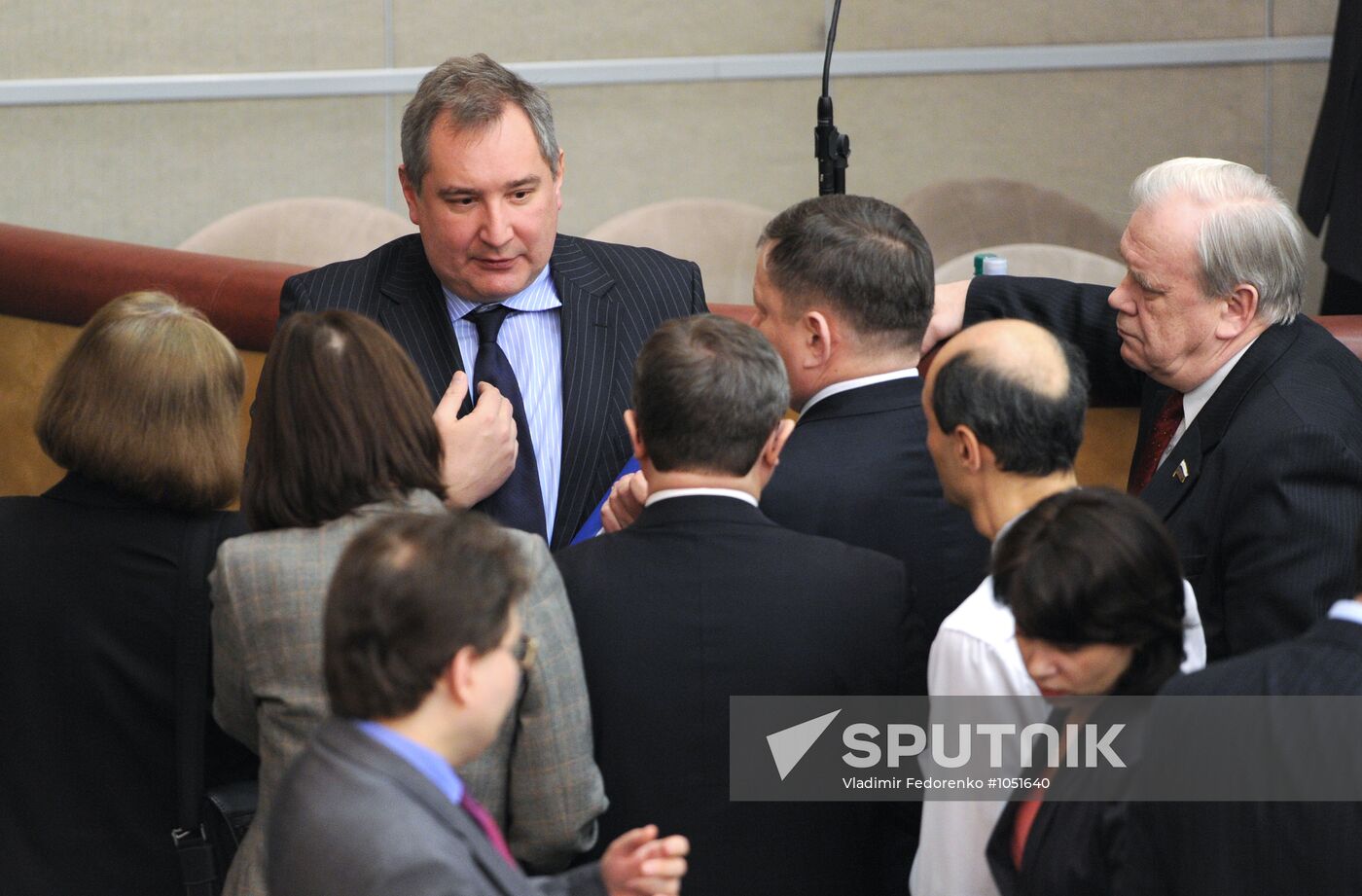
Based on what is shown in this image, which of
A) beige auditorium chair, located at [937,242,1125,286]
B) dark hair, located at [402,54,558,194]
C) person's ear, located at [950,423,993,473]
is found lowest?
beige auditorium chair, located at [937,242,1125,286]

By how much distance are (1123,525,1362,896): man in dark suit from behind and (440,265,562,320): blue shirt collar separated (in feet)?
4.07

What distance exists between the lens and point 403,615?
50.4 inches

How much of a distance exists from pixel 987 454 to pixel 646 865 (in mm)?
615

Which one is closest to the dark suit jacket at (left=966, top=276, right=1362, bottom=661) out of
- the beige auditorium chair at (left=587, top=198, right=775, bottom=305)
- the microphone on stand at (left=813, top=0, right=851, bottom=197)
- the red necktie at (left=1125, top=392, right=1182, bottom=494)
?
the red necktie at (left=1125, top=392, right=1182, bottom=494)

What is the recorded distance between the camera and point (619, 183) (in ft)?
19.4

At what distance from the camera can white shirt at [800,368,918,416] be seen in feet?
6.78

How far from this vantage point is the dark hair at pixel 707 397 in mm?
1707

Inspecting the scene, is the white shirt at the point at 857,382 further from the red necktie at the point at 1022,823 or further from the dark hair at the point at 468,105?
the red necktie at the point at 1022,823

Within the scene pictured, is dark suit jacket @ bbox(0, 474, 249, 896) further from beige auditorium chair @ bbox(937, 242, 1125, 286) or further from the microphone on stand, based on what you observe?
beige auditorium chair @ bbox(937, 242, 1125, 286)

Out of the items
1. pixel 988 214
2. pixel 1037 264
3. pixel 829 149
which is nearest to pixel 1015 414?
pixel 829 149

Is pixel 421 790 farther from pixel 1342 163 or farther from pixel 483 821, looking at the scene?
pixel 1342 163

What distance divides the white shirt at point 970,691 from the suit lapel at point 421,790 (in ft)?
1.70

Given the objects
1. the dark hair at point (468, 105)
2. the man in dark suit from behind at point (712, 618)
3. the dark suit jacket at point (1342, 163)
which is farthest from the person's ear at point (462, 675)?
the dark suit jacket at point (1342, 163)

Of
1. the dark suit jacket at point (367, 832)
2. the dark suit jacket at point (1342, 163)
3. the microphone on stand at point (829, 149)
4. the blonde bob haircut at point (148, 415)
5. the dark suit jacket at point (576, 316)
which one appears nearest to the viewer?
the dark suit jacket at point (367, 832)
